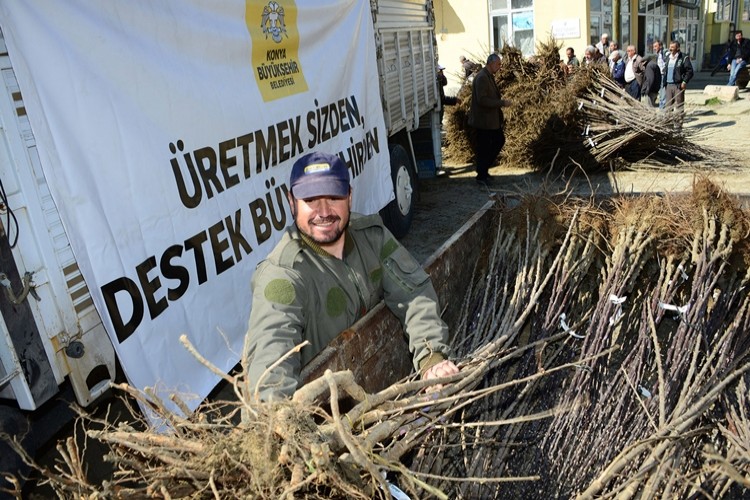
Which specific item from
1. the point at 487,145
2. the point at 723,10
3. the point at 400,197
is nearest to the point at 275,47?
the point at 400,197

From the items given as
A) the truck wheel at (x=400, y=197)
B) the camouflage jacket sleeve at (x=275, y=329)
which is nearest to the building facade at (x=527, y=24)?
the truck wheel at (x=400, y=197)

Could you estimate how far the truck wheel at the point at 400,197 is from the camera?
6.65 meters

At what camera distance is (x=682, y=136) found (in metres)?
8.66

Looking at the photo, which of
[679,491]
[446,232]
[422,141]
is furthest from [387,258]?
[422,141]

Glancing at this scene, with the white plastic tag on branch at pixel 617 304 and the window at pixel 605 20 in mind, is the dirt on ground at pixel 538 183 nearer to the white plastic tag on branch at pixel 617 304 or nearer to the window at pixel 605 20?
the white plastic tag on branch at pixel 617 304

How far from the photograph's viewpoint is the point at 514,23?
16.3 m

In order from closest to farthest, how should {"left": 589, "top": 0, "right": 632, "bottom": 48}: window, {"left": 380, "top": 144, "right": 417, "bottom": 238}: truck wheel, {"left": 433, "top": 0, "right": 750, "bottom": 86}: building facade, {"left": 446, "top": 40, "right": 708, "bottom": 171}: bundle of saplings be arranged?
{"left": 380, "top": 144, "right": 417, "bottom": 238}: truck wheel → {"left": 446, "top": 40, "right": 708, "bottom": 171}: bundle of saplings → {"left": 433, "top": 0, "right": 750, "bottom": 86}: building facade → {"left": 589, "top": 0, "right": 632, "bottom": 48}: window

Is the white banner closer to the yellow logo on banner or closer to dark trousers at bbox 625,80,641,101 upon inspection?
the yellow logo on banner

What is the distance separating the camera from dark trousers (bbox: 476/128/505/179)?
8648mm

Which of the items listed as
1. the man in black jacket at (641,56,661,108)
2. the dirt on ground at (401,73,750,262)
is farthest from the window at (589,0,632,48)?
the dirt on ground at (401,73,750,262)

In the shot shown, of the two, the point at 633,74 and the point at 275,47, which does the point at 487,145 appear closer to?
the point at 633,74

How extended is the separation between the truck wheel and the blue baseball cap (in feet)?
13.0

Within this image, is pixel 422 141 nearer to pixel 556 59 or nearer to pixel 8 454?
pixel 556 59

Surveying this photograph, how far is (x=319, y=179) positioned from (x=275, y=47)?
7.06ft
